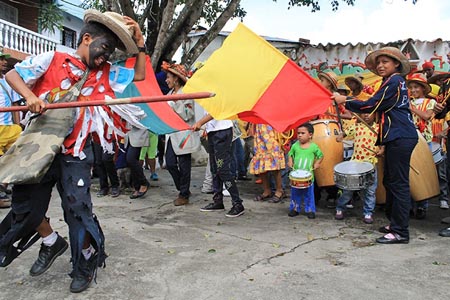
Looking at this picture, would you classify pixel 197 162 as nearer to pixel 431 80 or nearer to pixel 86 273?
pixel 431 80

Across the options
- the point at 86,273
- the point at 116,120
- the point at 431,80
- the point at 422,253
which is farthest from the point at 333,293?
the point at 431,80

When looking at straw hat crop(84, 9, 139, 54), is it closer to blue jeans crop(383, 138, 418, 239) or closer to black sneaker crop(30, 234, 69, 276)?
black sneaker crop(30, 234, 69, 276)

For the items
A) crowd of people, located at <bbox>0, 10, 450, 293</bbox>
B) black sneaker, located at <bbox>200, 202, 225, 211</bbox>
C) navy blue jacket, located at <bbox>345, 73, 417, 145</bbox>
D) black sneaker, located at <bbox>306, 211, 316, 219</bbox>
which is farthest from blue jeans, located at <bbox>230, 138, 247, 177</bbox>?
navy blue jacket, located at <bbox>345, 73, 417, 145</bbox>

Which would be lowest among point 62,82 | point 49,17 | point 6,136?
point 6,136

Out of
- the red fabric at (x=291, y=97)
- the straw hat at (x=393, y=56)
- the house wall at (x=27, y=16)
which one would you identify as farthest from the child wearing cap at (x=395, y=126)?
the house wall at (x=27, y=16)

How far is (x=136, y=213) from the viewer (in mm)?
5887

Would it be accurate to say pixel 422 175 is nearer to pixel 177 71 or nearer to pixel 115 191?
pixel 177 71

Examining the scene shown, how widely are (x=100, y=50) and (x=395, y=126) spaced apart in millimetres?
2838

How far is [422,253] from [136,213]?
3.35 metres

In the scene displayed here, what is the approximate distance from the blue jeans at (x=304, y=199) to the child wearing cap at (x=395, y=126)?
1209mm

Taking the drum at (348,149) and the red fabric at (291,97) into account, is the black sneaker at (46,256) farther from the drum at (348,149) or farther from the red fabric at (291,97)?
the drum at (348,149)

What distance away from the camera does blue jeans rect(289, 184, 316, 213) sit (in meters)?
5.71

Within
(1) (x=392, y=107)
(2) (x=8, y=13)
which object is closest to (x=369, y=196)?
(1) (x=392, y=107)

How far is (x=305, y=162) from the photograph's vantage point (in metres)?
5.76
